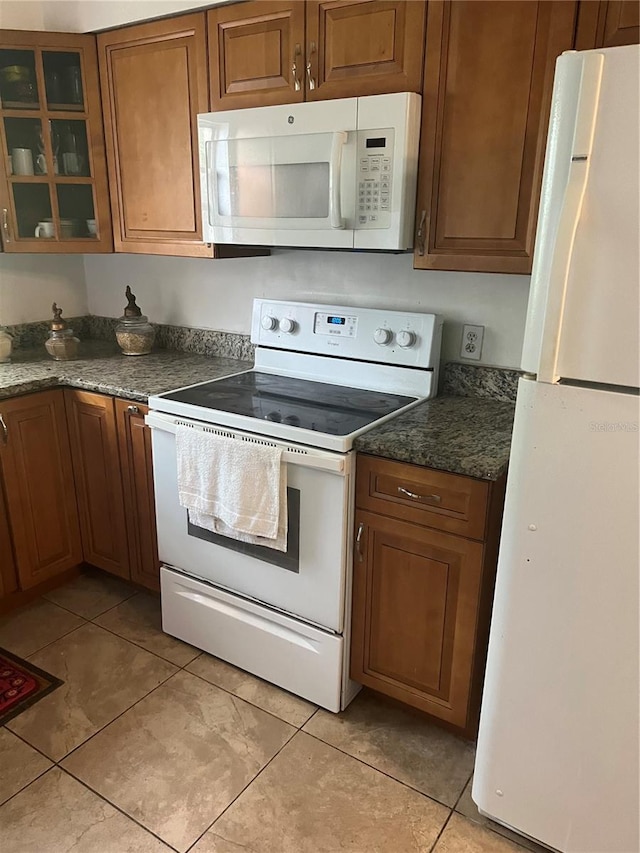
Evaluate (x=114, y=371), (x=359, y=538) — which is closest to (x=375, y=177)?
(x=359, y=538)

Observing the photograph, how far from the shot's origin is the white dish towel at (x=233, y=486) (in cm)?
180

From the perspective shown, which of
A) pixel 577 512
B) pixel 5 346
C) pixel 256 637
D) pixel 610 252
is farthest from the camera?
pixel 5 346

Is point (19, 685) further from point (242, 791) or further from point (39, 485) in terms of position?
point (242, 791)

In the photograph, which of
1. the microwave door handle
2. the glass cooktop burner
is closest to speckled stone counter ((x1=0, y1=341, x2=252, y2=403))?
the glass cooktop burner

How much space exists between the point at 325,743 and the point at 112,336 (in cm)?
203

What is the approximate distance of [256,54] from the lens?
193cm

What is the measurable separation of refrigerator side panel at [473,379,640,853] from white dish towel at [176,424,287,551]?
0.67 meters

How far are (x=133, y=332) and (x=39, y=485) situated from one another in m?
0.72

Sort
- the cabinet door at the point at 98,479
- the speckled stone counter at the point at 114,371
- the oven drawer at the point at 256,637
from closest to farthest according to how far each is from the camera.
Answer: the oven drawer at the point at 256,637 < the speckled stone counter at the point at 114,371 < the cabinet door at the point at 98,479

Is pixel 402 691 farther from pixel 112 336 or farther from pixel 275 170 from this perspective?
pixel 112 336

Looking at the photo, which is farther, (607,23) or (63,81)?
(63,81)

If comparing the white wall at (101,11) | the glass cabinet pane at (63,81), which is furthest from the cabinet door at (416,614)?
the glass cabinet pane at (63,81)

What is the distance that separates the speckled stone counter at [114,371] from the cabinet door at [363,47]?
1.05m

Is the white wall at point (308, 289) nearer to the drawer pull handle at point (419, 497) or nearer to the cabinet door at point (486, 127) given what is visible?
the cabinet door at point (486, 127)
